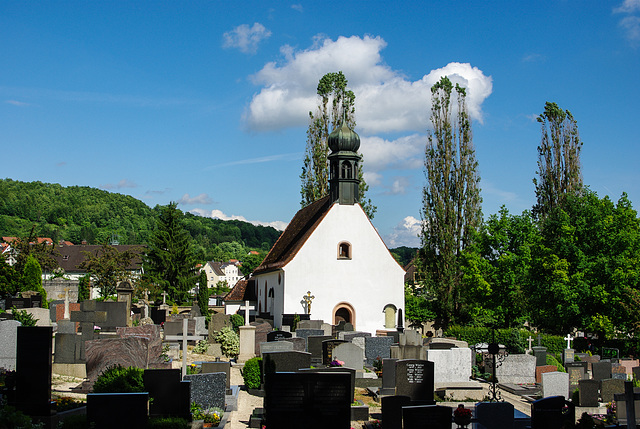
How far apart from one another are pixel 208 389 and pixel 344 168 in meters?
21.1

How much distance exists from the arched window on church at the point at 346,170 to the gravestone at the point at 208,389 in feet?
68.3

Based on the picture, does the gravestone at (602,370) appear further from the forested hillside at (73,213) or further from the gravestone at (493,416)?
the forested hillside at (73,213)

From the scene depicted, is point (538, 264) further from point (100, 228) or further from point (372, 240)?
point (100, 228)

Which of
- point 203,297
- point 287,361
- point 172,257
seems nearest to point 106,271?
point 203,297

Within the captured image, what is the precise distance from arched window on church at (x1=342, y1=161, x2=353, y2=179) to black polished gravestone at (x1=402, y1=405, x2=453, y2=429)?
2311 centimetres

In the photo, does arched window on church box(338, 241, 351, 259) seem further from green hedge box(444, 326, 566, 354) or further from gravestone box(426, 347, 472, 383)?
gravestone box(426, 347, 472, 383)

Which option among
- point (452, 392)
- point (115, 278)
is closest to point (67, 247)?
point (115, 278)

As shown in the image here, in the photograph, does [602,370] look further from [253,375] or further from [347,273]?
[347,273]

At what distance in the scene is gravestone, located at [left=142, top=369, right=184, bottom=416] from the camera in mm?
10633

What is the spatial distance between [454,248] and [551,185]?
28.9ft

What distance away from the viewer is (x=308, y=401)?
8.69 meters

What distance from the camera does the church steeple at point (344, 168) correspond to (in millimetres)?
31938

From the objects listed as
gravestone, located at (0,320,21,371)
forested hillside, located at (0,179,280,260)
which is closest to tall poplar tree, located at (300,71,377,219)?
gravestone, located at (0,320,21,371)

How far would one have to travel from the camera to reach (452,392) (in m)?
15.4
